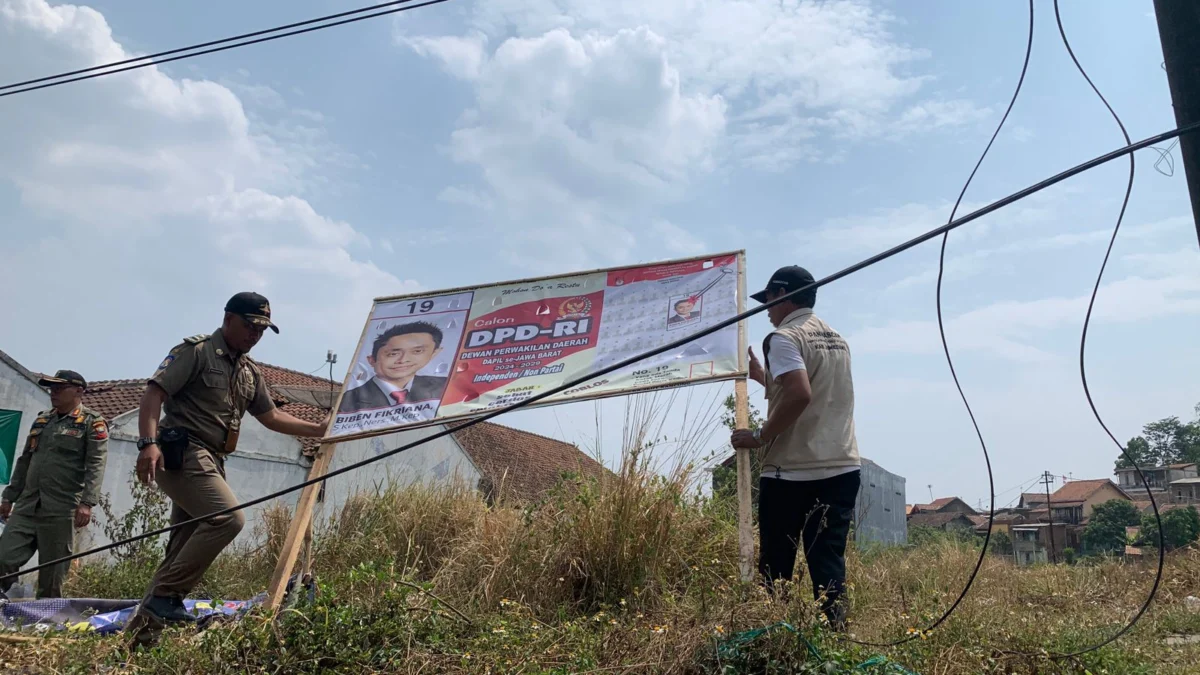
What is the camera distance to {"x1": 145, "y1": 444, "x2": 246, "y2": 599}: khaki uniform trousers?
3.62 m

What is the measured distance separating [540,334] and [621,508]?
44.1 inches

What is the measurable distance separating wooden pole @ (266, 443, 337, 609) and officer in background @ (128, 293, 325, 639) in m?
0.41

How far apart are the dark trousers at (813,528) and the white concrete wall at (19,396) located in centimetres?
1675

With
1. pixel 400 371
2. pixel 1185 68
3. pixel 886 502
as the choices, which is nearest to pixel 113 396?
pixel 400 371

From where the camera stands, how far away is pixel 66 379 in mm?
5543

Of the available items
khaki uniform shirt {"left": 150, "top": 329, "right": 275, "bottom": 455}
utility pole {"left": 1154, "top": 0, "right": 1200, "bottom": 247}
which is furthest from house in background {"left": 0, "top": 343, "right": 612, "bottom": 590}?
utility pole {"left": 1154, "top": 0, "right": 1200, "bottom": 247}

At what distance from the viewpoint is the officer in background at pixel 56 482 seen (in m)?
5.33

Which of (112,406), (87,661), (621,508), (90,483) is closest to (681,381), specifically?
(621,508)

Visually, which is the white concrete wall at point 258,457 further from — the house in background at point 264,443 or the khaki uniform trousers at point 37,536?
the khaki uniform trousers at point 37,536

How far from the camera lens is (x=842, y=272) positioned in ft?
9.16

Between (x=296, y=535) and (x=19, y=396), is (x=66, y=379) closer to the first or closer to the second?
(x=296, y=535)

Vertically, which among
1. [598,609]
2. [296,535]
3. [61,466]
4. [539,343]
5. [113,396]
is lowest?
[598,609]

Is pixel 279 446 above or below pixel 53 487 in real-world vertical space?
above

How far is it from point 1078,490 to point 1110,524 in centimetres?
2362
